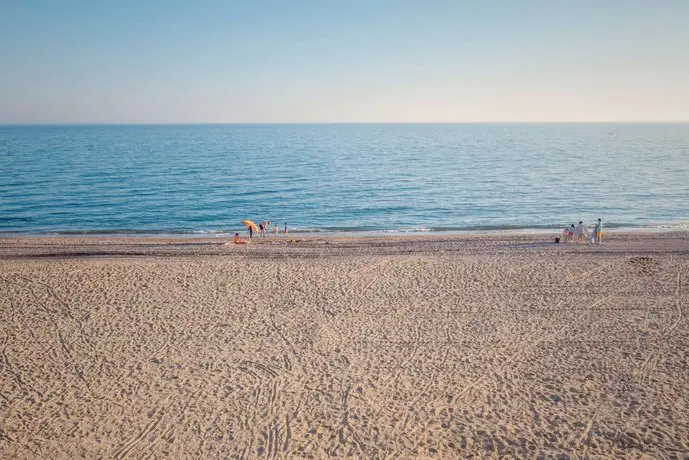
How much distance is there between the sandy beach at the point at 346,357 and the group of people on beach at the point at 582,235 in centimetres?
278

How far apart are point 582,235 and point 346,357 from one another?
17495 millimetres

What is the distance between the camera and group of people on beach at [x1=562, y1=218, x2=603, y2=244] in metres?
24.3

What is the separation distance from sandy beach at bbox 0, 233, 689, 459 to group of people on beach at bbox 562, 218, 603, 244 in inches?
110

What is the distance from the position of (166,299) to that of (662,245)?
947 inches

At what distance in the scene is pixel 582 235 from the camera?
24609mm

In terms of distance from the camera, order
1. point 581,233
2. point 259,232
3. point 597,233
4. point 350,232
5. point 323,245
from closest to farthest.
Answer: point 597,233 < point 581,233 < point 323,245 < point 259,232 < point 350,232

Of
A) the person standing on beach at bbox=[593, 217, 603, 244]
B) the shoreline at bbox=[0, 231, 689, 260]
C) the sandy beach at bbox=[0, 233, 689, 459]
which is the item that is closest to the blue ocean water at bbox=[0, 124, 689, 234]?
the shoreline at bbox=[0, 231, 689, 260]

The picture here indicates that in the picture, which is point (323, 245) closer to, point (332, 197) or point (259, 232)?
point (259, 232)

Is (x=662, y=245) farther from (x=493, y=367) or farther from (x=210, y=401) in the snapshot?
(x=210, y=401)

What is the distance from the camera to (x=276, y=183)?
50.3 m

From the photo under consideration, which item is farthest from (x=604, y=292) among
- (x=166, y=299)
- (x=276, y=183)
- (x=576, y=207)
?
(x=276, y=183)

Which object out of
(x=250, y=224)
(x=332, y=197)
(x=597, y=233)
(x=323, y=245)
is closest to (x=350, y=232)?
(x=323, y=245)

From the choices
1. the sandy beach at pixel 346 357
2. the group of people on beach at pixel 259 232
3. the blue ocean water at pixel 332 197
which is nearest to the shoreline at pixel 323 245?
the group of people on beach at pixel 259 232

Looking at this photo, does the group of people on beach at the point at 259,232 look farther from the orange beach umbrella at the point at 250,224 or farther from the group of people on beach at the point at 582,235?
the group of people on beach at the point at 582,235
